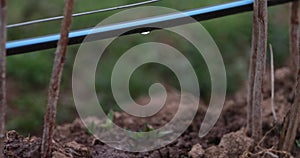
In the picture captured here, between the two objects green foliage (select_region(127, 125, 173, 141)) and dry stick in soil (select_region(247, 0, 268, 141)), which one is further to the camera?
green foliage (select_region(127, 125, 173, 141))

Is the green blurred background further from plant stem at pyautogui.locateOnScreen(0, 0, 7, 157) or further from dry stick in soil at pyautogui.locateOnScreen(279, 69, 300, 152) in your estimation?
plant stem at pyautogui.locateOnScreen(0, 0, 7, 157)

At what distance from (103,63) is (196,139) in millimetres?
1362

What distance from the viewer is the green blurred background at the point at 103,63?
3.46 meters

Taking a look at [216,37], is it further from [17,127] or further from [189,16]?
[189,16]

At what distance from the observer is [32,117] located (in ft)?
11.1

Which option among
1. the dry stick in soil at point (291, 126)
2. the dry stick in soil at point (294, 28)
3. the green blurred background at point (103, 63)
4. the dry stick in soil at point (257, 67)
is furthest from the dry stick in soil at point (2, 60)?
the green blurred background at point (103, 63)

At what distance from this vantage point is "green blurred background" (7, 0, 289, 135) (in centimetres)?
346

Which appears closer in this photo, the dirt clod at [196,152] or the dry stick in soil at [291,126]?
the dry stick in soil at [291,126]

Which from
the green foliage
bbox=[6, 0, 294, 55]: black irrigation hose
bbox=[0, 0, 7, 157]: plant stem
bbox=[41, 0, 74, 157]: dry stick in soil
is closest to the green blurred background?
the green foliage

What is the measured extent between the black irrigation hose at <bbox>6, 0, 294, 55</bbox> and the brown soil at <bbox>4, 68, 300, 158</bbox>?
32cm

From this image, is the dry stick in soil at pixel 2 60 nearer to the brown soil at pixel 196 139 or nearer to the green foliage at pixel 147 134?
the brown soil at pixel 196 139

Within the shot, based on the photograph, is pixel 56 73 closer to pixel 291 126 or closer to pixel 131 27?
pixel 131 27

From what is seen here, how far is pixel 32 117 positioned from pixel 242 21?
1.49 metres

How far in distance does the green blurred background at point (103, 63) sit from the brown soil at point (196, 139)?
527 mm
